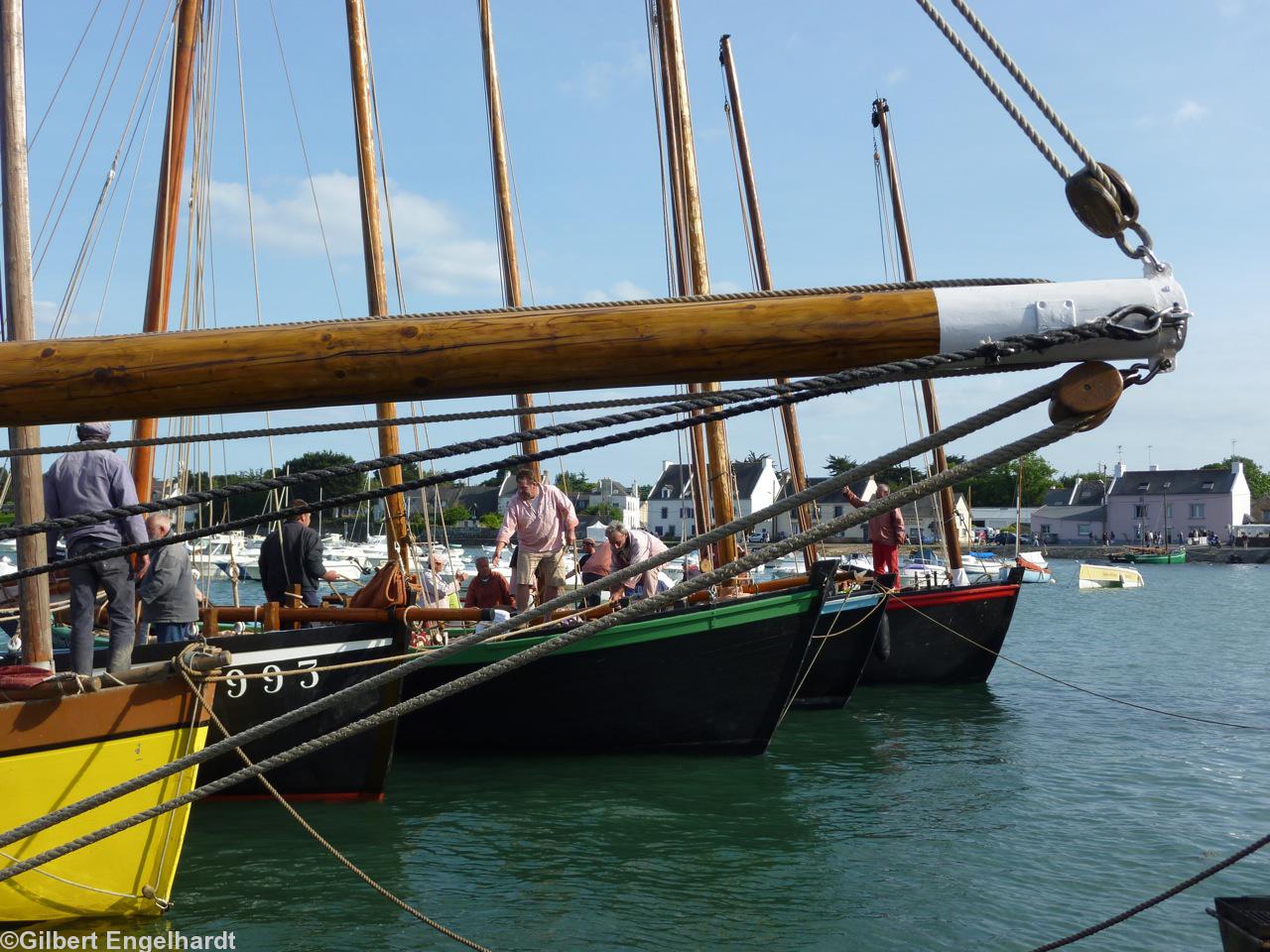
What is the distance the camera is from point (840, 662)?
16547mm

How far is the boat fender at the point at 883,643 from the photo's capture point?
59.1 feet

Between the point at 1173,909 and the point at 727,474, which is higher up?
the point at 727,474

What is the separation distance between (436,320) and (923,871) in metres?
6.60

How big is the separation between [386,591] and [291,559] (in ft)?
7.92

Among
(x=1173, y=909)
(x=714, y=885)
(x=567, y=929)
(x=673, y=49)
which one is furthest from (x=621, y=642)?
(x=673, y=49)

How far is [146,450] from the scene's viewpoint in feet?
38.0

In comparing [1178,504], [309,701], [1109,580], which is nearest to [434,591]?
[309,701]

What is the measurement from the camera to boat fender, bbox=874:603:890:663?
18000 millimetres

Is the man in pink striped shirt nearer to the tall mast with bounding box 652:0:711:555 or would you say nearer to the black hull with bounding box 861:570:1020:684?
the tall mast with bounding box 652:0:711:555

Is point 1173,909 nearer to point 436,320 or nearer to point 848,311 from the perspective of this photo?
point 848,311

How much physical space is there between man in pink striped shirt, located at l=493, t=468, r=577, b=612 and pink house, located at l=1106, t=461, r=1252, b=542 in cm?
9800

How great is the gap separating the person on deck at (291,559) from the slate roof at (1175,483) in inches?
4090

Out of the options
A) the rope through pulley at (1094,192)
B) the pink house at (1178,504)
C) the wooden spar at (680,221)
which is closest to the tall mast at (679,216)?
the wooden spar at (680,221)

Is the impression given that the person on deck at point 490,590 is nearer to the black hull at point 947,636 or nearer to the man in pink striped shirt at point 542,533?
the man in pink striped shirt at point 542,533
